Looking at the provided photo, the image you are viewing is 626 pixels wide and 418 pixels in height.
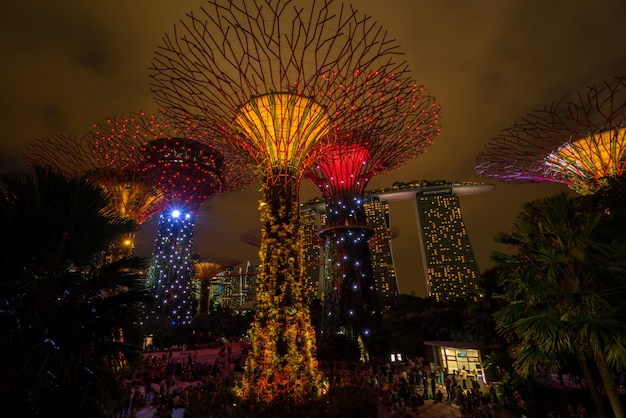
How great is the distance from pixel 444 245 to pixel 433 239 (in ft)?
13.5

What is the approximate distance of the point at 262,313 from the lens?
358 inches

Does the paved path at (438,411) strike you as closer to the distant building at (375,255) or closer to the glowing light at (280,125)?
the glowing light at (280,125)

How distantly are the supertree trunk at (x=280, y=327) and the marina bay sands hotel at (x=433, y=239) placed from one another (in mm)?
90543

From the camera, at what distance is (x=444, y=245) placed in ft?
362

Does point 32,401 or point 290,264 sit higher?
point 290,264

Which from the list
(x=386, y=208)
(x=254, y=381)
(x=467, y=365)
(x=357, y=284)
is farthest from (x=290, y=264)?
(x=386, y=208)

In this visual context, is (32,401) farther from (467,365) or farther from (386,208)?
(386,208)

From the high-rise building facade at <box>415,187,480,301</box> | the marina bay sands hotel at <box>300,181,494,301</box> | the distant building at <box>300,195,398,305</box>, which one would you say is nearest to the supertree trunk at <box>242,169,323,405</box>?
the distant building at <box>300,195,398,305</box>

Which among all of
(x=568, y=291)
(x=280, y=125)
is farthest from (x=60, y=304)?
(x=568, y=291)

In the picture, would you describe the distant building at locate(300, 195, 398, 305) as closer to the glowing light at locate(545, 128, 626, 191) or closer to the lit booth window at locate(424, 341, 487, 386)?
the lit booth window at locate(424, 341, 487, 386)

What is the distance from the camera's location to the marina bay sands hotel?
10425 cm

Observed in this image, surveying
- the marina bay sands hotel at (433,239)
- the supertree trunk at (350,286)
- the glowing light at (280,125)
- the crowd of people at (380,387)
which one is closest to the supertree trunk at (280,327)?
the glowing light at (280,125)

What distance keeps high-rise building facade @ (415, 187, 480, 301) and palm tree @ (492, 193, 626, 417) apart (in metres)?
102

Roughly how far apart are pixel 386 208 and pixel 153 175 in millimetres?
113974
